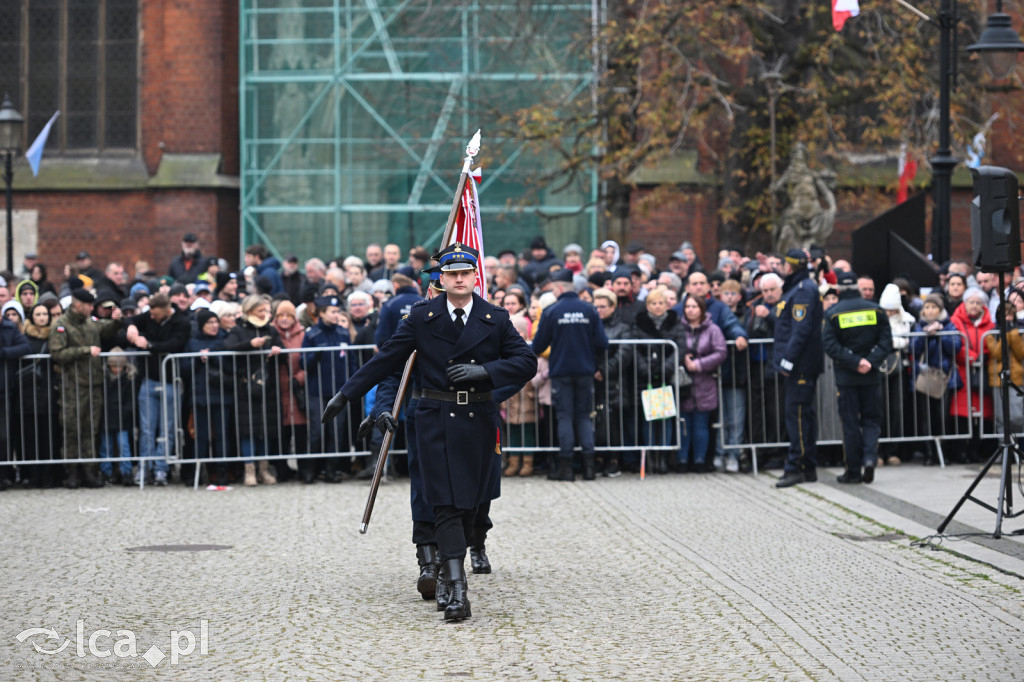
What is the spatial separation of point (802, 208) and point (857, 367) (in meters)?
7.29

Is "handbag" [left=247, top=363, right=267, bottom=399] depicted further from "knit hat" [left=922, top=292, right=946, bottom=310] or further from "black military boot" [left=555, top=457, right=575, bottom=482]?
"knit hat" [left=922, top=292, right=946, bottom=310]

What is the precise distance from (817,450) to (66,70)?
17.6 meters

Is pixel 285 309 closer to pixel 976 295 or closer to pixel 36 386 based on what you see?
pixel 36 386

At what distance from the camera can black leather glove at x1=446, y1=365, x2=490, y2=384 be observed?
7798 millimetres

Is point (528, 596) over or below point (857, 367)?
below

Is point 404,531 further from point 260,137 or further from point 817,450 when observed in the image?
point 260,137

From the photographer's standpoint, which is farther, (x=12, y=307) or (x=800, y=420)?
(x=12, y=307)

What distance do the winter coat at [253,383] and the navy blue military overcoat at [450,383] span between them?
598 cm

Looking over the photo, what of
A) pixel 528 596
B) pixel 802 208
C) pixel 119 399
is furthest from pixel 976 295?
pixel 119 399

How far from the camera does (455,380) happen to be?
25.7 ft

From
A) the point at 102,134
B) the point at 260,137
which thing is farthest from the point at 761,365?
the point at 102,134

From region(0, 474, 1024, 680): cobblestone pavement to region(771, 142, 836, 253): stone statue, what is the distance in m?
8.30

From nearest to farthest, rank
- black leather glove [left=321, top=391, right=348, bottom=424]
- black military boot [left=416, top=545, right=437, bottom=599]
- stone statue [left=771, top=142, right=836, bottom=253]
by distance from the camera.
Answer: black leather glove [left=321, top=391, right=348, bottom=424], black military boot [left=416, top=545, right=437, bottom=599], stone statue [left=771, top=142, right=836, bottom=253]

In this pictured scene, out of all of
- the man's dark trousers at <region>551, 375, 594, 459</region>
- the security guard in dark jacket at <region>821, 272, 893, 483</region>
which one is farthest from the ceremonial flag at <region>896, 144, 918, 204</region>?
the man's dark trousers at <region>551, 375, 594, 459</region>
